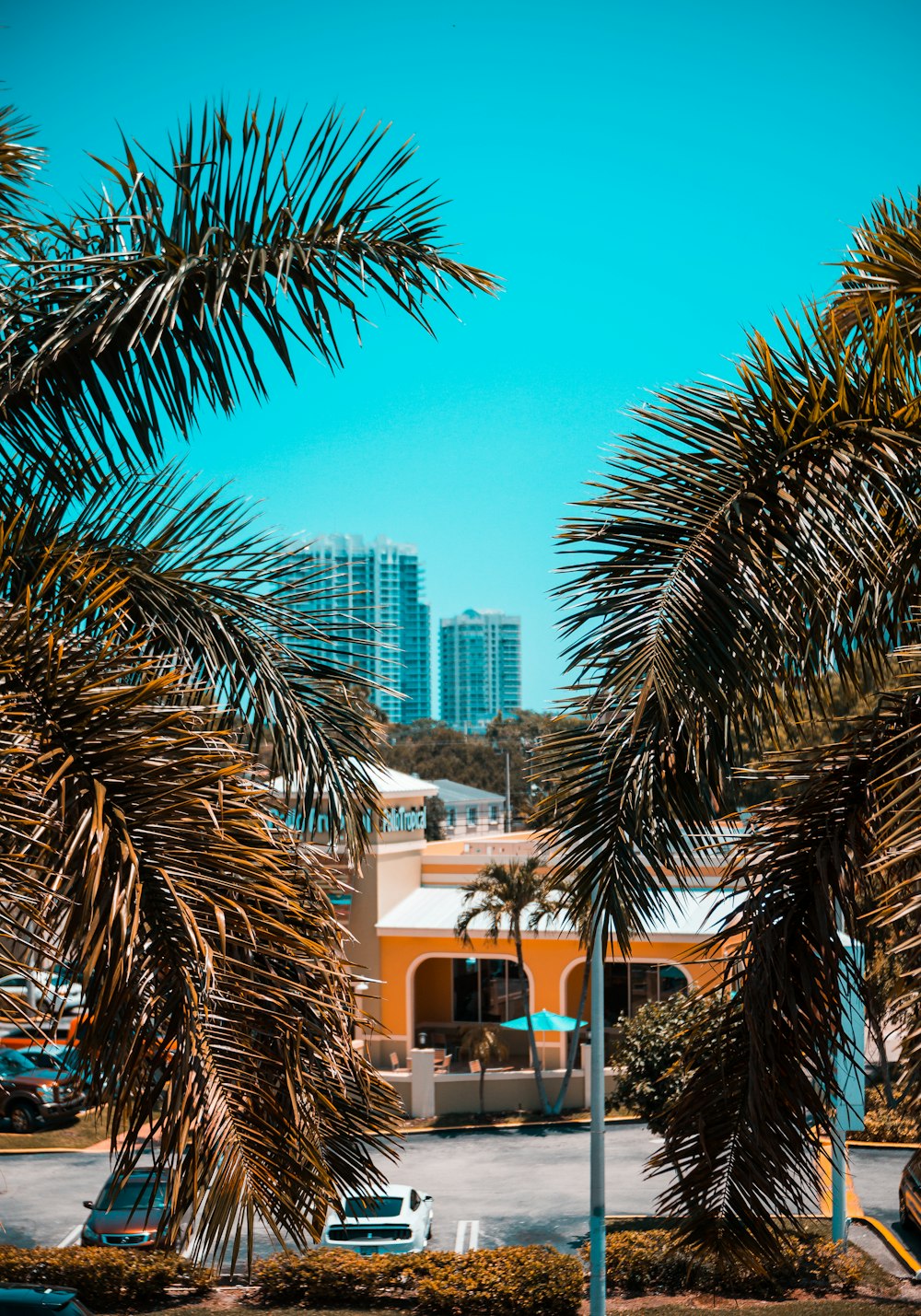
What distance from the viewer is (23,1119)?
1016 inches

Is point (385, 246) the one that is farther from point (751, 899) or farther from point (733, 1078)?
point (733, 1078)

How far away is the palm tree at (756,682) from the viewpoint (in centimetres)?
475

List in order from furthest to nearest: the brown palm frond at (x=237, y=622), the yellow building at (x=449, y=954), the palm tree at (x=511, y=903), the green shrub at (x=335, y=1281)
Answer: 1. the yellow building at (x=449, y=954)
2. the palm tree at (x=511, y=903)
3. the green shrub at (x=335, y=1281)
4. the brown palm frond at (x=237, y=622)

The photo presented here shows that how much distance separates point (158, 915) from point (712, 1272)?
13975 mm

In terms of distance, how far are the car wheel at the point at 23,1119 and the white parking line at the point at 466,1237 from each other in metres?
11.3

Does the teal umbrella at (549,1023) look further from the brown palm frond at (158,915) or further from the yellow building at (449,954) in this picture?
the brown palm frond at (158,915)

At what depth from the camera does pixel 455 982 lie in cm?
3228

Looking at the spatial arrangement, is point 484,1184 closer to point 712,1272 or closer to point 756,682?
point 712,1272

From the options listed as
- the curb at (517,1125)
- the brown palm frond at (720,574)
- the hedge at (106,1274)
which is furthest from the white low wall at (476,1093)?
the brown palm frond at (720,574)

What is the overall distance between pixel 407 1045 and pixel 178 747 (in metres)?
Answer: 26.8

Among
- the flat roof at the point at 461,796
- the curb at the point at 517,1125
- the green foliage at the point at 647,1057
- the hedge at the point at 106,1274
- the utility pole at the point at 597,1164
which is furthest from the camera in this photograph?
the flat roof at the point at 461,796

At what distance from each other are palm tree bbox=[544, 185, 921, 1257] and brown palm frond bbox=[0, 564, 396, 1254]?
1.48 metres

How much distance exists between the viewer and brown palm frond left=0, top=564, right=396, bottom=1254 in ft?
12.6

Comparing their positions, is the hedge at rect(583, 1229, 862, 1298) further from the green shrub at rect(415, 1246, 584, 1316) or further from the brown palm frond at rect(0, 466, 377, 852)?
the brown palm frond at rect(0, 466, 377, 852)
